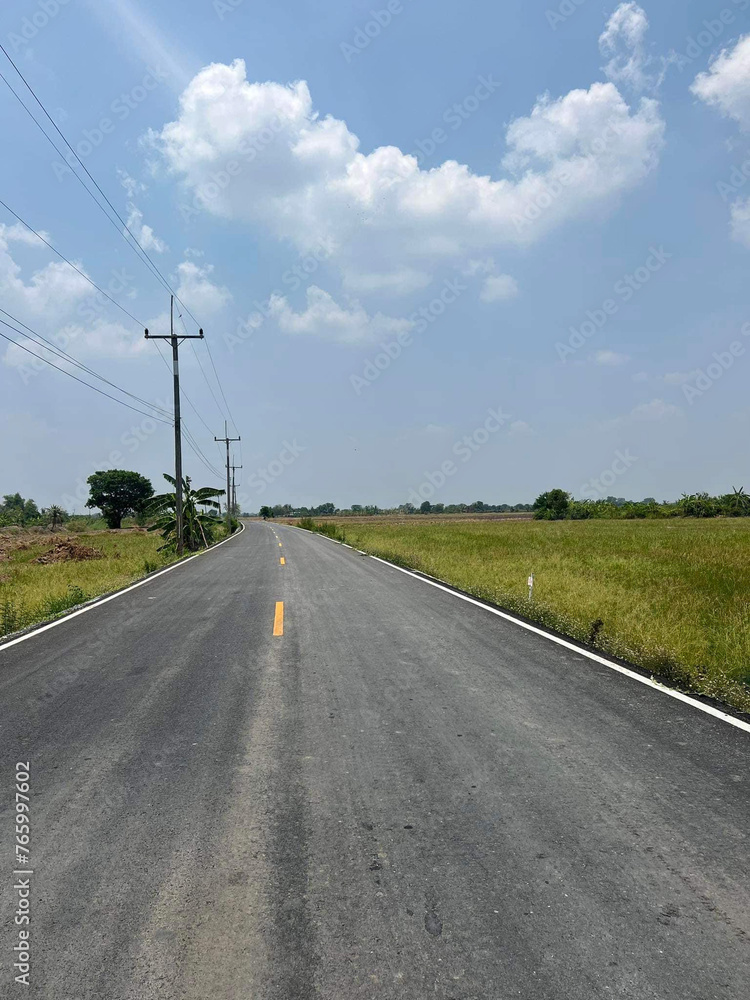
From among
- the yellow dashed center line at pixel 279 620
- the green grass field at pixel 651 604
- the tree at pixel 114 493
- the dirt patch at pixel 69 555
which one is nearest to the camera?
the green grass field at pixel 651 604

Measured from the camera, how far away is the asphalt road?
2.37 meters

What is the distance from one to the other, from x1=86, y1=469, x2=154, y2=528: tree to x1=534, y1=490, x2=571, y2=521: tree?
63.2m

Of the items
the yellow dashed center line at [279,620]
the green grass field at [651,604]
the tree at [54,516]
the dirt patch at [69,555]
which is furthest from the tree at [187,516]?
the tree at [54,516]

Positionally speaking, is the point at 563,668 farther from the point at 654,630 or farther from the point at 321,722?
the point at 321,722

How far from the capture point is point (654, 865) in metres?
3.02

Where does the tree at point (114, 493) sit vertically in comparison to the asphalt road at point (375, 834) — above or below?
above

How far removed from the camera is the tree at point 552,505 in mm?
95562

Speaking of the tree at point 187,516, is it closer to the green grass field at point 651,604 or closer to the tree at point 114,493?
the green grass field at point 651,604

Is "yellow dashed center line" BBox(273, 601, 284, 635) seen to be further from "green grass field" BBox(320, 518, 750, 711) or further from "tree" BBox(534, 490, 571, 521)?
"tree" BBox(534, 490, 571, 521)

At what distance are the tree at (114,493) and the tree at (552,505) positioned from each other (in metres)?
63.2

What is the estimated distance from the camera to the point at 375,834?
3.28 meters

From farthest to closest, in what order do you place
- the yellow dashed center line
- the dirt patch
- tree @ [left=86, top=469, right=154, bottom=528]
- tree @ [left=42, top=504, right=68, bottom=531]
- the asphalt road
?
tree @ [left=86, top=469, right=154, bottom=528]
tree @ [left=42, top=504, right=68, bottom=531]
the dirt patch
the yellow dashed center line
the asphalt road

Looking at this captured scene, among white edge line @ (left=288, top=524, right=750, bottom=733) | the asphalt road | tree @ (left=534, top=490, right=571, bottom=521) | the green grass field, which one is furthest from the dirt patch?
tree @ (left=534, top=490, right=571, bottom=521)

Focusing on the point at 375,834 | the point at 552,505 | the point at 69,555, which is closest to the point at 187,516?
the point at 69,555
